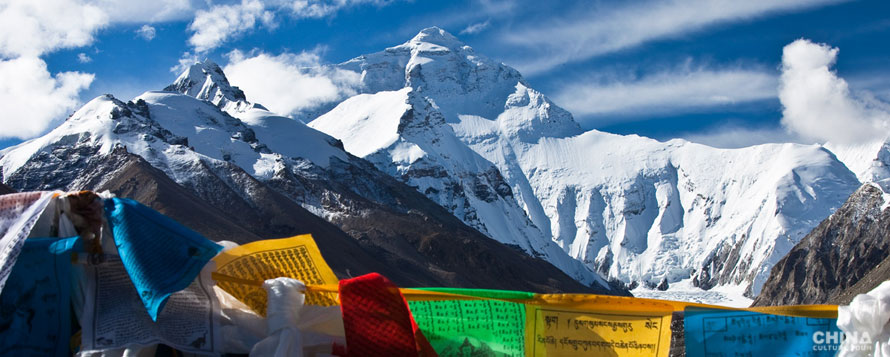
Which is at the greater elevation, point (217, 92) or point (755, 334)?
point (217, 92)

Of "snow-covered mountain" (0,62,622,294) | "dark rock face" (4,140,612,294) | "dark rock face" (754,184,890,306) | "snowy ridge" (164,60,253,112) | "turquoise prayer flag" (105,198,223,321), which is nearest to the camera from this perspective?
"turquoise prayer flag" (105,198,223,321)

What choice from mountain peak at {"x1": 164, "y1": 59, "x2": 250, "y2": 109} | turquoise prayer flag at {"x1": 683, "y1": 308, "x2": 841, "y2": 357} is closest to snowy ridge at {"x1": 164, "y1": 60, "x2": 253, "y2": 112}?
mountain peak at {"x1": 164, "y1": 59, "x2": 250, "y2": 109}

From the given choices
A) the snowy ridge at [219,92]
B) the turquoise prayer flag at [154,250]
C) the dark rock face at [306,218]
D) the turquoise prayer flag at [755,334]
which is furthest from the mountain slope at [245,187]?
the turquoise prayer flag at [755,334]

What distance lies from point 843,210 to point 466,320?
133834 mm

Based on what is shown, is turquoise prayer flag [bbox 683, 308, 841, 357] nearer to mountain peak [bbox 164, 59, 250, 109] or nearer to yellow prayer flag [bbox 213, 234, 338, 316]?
yellow prayer flag [bbox 213, 234, 338, 316]

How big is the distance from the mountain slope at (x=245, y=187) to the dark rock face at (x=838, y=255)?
28.0 meters

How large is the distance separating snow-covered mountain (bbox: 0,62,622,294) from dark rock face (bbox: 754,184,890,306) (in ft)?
97.1

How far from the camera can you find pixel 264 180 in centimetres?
11800

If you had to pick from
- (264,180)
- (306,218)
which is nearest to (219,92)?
(264,180)

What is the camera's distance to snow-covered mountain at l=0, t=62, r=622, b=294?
9738 cm

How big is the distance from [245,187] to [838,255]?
74355 mm

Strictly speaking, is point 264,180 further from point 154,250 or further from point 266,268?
point 154,250

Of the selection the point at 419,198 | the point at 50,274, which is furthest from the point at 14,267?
the point at 419,198

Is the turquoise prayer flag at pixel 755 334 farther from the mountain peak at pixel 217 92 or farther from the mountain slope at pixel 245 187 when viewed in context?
the mountain peak at pixel 217 92
